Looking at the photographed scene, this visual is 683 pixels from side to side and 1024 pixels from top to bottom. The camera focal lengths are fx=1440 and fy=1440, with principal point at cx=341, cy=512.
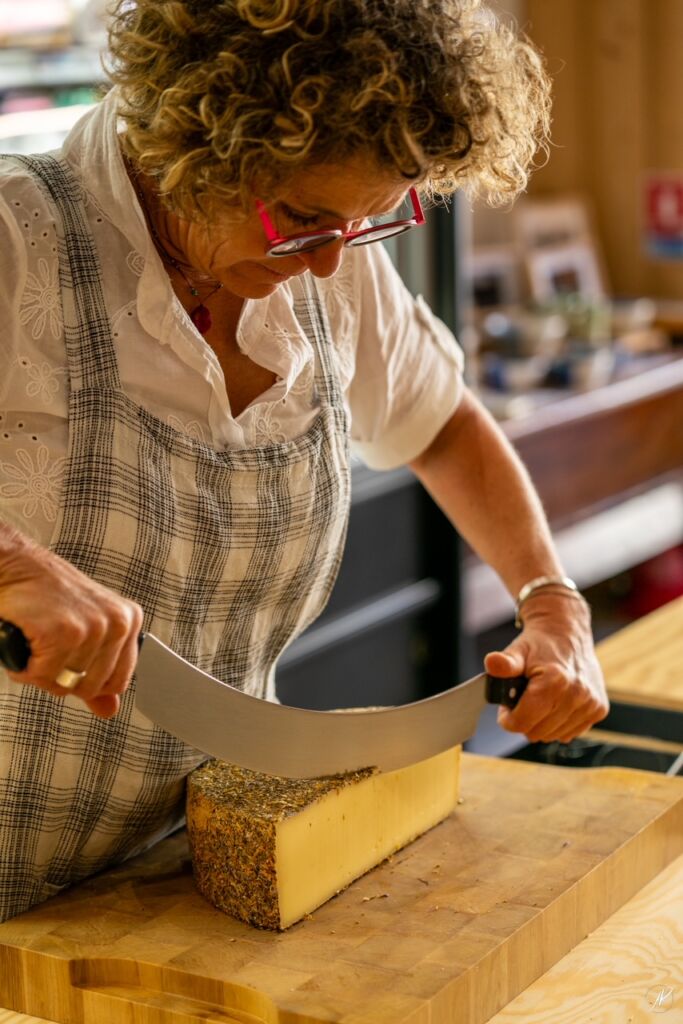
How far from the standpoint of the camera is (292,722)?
1310 mm

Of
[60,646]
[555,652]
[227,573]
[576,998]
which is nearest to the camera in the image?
[60,646]

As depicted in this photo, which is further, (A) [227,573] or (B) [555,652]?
(B) [555,652]

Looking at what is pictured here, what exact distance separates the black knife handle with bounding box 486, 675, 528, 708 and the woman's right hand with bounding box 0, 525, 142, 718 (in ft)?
1.54

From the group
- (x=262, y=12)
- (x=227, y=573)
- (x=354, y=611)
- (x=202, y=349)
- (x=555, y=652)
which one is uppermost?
(x=262, y=12)

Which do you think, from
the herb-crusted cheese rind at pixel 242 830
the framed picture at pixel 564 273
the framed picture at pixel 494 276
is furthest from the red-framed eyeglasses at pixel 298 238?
the framed picture at pixel 564 273

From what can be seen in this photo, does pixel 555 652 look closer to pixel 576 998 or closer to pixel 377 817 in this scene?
pixel 377 817

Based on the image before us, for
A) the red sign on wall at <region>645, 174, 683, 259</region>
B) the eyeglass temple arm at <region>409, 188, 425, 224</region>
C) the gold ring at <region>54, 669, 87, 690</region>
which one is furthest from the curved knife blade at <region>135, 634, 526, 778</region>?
the red sign on wall at <region>645, 174, 683, 259</region>

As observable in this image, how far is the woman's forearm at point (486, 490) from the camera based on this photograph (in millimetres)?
1629

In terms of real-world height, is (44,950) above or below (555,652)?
below

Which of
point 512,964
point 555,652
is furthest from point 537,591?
point 512,964

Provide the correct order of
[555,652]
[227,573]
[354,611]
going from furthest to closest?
Result: [354,611]
[555,652]
[227,573]

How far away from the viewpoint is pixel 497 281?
176 inches

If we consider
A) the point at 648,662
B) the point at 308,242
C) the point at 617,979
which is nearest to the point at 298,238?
the point at 308,242

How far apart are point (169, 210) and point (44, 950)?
2.09 ft
